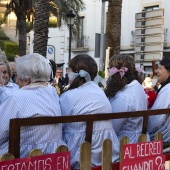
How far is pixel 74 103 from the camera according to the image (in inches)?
147

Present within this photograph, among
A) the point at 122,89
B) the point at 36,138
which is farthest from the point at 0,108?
the point at 122,89

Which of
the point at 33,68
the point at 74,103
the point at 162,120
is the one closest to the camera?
the point at 33,68

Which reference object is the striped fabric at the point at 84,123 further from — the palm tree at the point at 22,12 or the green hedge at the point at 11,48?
the green hedge at the point at 11,48

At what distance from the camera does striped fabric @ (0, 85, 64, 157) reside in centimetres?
318

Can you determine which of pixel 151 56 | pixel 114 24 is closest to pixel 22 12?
pixel 151 56

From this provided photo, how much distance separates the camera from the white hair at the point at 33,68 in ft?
11.2

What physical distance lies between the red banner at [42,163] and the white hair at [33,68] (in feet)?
2.26

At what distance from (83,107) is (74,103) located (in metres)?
0.09

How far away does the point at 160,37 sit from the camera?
23.4 meters

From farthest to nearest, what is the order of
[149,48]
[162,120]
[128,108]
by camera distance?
[149,48] → [162,120] → [128,108]

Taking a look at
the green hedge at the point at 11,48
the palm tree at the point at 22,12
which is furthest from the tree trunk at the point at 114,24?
the green hedge at the point at 11,48

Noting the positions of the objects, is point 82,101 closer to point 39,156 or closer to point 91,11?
point 39,156

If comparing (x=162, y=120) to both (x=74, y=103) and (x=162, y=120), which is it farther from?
(x=74, y=103)

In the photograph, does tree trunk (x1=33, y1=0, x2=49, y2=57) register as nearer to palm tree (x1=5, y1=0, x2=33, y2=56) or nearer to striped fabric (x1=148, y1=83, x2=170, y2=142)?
palm tree (x1=5, y1=0, x2=33, y2=56)
